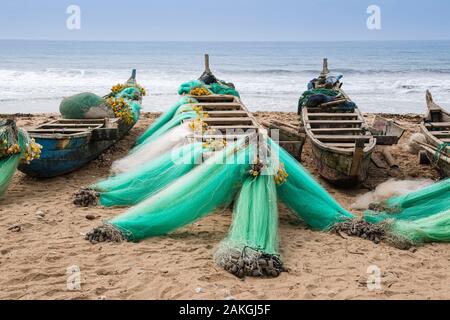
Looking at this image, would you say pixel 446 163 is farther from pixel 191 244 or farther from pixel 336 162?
pixel 191 244

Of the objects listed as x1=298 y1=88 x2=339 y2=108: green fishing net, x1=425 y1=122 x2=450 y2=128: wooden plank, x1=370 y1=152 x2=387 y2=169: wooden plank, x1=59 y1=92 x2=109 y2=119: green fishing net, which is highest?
x1=298 y1=88 x2=339 y2=108: green fishing net

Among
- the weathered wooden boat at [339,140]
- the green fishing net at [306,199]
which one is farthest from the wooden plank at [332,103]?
the green fishing net at [306,199]

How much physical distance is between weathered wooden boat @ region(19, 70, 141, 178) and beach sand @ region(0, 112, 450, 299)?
1.03 metres

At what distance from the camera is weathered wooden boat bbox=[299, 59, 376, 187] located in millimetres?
7129

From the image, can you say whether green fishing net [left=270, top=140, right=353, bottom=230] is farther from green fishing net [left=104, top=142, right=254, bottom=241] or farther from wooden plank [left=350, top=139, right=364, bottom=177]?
wooden plank [left=350, top=139, right=364, bottom=177]

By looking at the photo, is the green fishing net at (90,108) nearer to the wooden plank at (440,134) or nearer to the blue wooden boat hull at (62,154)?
the blue wooden boat hull at (62,154)

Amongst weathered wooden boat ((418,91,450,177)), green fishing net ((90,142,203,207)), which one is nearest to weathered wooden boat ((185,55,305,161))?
green fishing net ((90,142,203,207))

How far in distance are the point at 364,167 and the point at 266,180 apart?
2.64 meters

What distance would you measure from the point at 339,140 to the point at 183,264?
442 centimetres

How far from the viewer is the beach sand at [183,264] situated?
13.5ft

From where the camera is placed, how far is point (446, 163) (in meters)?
7.37

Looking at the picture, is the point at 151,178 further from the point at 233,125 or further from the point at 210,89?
the point at 210,89

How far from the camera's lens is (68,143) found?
7441 mm
